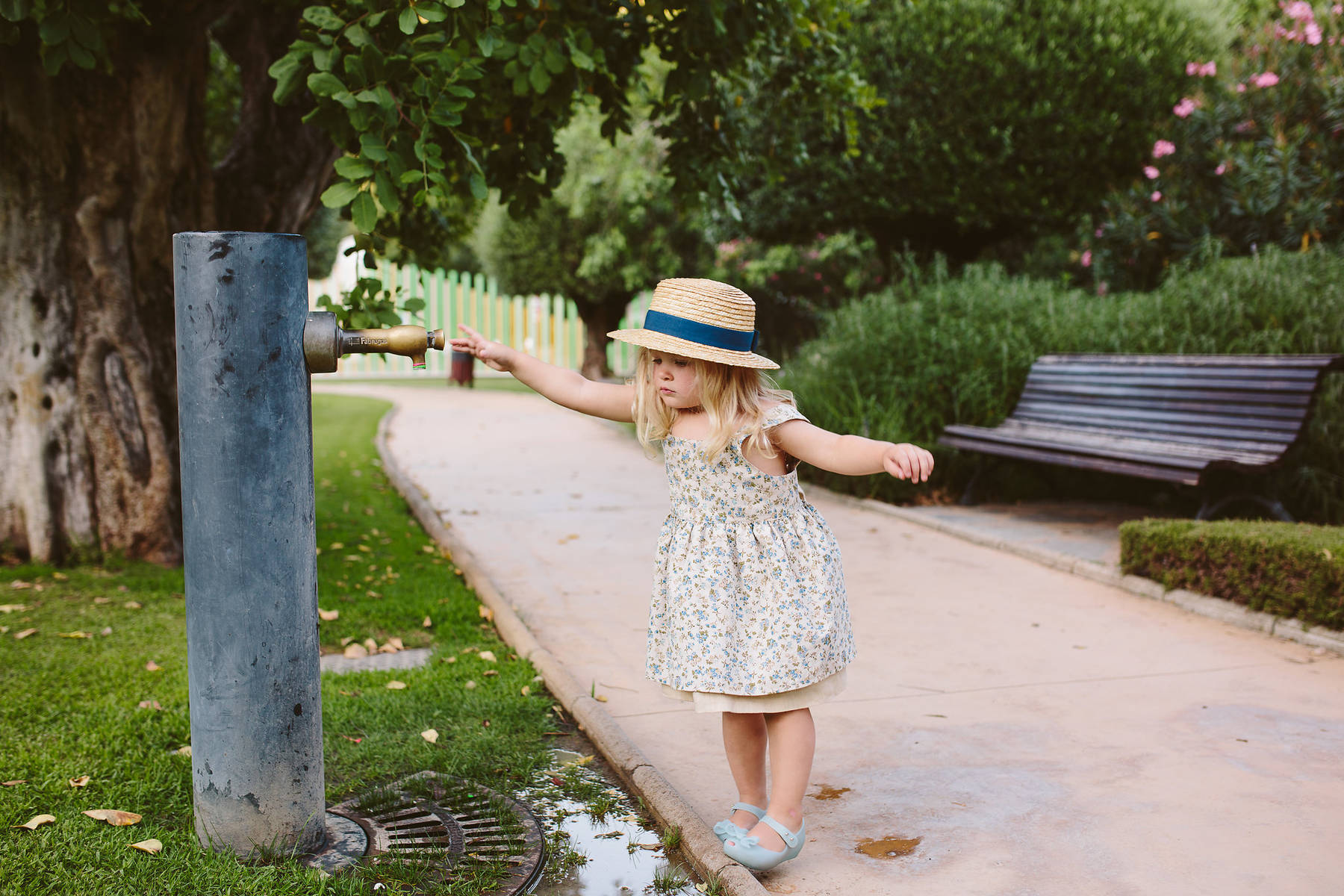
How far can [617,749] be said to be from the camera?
352 centimetres

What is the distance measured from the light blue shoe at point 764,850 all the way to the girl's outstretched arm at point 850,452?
0.92 m

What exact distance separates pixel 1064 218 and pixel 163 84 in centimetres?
989

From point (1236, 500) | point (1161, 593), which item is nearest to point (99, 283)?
point (1161, 593)

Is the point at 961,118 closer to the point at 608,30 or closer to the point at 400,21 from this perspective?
the point at 608,30

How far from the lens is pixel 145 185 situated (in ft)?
19.1

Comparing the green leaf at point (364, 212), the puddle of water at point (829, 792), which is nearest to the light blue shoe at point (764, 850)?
the puddle of water at point (829, 792)

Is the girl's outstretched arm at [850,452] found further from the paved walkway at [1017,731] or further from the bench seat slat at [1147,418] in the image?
the bench seat slat at [1147,418]

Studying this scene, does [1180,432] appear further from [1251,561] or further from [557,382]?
[557,382]

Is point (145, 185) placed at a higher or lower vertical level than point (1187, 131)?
lower

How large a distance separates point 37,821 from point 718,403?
82.1 inches

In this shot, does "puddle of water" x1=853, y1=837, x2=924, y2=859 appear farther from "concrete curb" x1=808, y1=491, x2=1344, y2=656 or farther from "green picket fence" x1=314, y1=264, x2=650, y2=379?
"green picket fence" x1=314, y1=264, x2=650, y2=379

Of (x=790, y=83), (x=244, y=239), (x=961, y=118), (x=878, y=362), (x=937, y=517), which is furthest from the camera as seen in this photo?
(x=961, y=118)

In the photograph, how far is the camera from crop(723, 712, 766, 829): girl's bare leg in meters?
2.91

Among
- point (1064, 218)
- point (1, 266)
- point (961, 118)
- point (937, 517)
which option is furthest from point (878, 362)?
point (1, 266)
